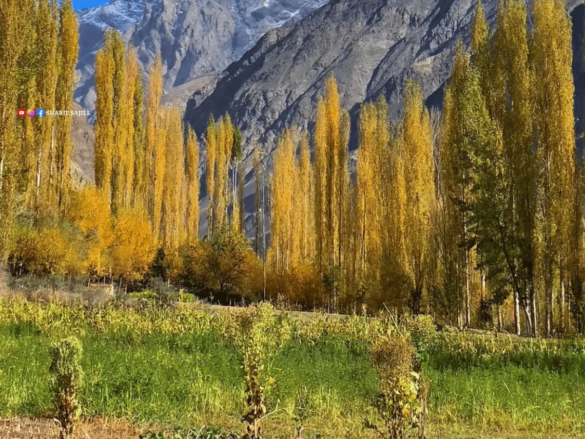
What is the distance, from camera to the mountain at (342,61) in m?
132

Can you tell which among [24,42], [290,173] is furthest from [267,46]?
[24,42]

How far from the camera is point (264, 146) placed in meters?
136

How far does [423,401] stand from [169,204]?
36.3 metres

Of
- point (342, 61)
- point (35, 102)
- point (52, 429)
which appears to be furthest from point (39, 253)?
point (342, 61)

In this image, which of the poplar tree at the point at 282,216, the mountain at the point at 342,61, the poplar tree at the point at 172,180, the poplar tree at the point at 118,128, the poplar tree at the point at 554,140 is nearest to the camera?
the poplar tree at the point at 554,140

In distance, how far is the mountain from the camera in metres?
132

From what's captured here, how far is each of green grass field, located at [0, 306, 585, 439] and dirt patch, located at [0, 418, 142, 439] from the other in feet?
0.98

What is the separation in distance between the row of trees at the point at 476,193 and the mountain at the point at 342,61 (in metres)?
93.3

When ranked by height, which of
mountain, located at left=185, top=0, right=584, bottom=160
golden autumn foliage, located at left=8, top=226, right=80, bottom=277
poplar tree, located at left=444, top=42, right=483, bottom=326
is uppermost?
mountain, located at left=185, top=0, right=584, bottom=160

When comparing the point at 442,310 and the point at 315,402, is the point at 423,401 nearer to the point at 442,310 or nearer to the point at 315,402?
the point at 315,402

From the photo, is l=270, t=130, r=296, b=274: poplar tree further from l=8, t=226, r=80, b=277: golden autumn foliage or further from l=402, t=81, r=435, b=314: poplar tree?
l=8, t=226, r=80, b=277: golden autumn foliage

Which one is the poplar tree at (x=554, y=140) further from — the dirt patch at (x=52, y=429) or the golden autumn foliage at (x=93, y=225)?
the golden autumn foliage at (x=93, y=225)

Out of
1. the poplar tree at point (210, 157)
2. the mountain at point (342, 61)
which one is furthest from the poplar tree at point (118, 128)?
the mountain at point (342, 61)

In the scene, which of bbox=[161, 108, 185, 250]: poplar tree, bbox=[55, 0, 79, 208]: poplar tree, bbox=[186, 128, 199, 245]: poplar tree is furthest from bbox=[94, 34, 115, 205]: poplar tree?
bbox=[186, 128, 199, 245]: poplar tree
